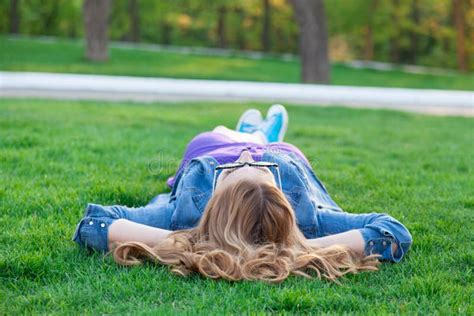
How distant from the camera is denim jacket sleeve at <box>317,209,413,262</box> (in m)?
2.86

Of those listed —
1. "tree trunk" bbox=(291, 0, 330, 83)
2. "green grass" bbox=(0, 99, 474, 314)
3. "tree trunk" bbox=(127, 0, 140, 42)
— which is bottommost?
"green grass" bbox=(0, 99, 474, 314)

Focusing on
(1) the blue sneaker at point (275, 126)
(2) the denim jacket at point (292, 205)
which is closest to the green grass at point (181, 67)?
(1) the blue sneaker at point (275, 126)

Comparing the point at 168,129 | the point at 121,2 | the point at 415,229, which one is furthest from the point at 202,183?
the point at 121,2

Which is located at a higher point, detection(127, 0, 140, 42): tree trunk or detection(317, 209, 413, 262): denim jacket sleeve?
detection(127, 0, 140, 42): tree trunk

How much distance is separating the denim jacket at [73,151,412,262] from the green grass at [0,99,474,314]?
0.32 ft

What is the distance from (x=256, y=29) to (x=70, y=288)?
3175 cm

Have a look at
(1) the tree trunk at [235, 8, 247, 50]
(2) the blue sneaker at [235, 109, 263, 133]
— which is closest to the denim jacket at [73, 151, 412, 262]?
(2) the blue sneaker at [235, 109, 263, 133]

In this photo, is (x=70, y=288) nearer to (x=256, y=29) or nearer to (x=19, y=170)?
(x=19, y=170)

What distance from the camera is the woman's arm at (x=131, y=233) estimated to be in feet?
9.38

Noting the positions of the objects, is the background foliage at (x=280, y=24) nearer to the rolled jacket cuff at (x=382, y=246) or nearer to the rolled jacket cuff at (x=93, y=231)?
the rolled jacket cuff at (x=93, y=231)

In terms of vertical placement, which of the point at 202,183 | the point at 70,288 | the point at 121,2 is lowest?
the point at 70,288

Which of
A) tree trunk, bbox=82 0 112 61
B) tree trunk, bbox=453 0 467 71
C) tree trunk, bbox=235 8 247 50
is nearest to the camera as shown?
tree trunk, bbox=82 0 112 61

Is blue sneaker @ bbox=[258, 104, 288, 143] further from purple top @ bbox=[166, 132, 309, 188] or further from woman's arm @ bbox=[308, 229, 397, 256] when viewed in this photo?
woman's arm @ bbox=[308, 229, 397, 256]

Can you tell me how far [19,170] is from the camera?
4289 millimetres
